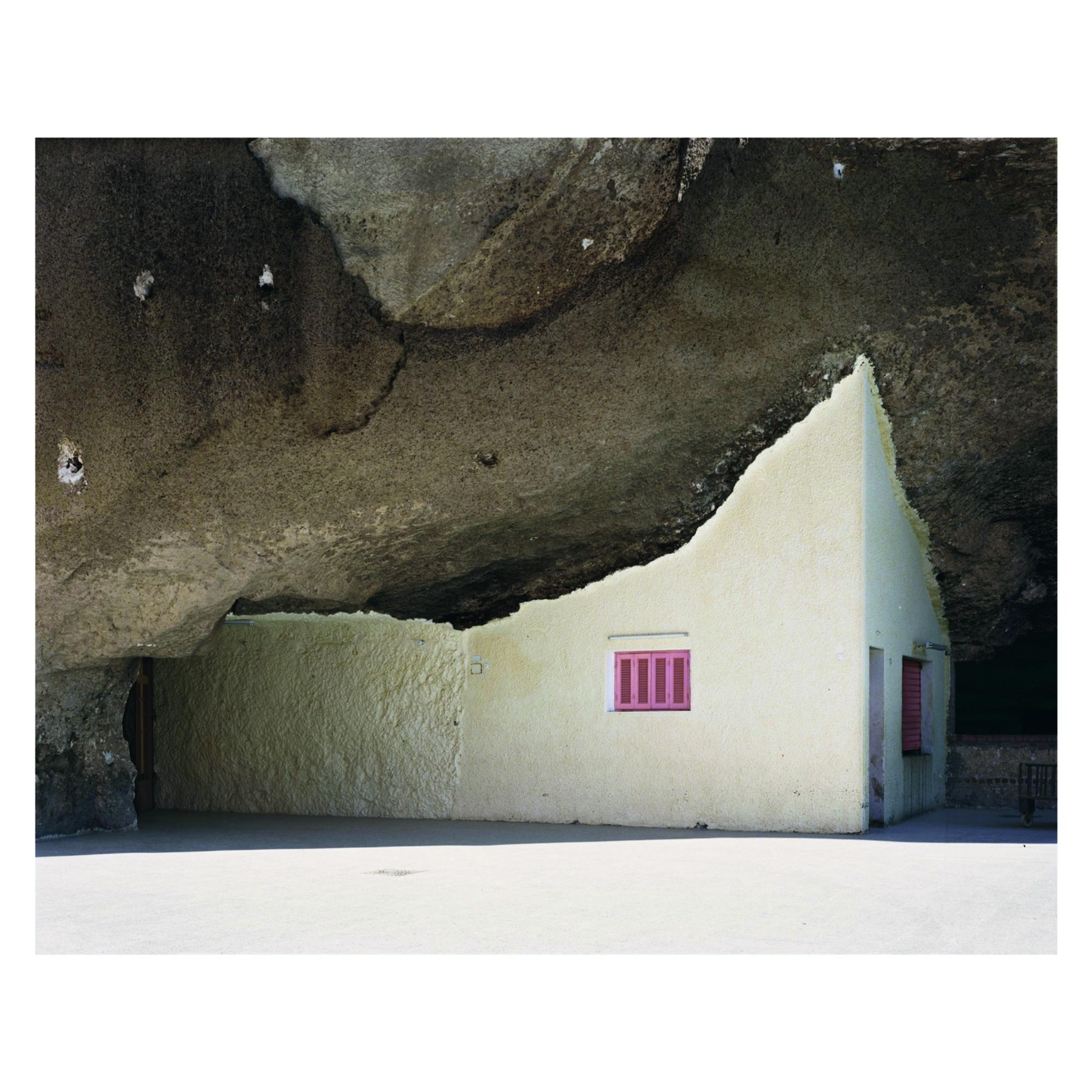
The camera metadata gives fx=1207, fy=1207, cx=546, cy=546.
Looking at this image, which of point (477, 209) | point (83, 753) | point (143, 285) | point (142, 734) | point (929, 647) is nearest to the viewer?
point (477, 209)

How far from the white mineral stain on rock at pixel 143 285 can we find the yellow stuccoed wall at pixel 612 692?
15.4 ft

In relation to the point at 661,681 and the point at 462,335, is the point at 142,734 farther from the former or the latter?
the point at 462,335

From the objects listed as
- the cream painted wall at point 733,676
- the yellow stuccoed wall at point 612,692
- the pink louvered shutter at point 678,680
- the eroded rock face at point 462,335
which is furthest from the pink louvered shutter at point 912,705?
the pink louvered shutter at point 678,680

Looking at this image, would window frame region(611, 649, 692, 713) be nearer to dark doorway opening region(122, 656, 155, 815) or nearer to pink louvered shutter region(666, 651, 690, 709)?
pink louvered shutter region(666, 651, 690, 709)

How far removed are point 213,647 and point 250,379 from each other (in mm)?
5060

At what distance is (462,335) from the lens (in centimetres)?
1047

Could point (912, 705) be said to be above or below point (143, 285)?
below

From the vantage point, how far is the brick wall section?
534 inches

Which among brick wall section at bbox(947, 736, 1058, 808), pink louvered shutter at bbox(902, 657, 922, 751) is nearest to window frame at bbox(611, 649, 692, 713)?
pink louvered shutter at bbox(902, 657, 922, 751)

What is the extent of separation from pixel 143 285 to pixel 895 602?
25.2 feet

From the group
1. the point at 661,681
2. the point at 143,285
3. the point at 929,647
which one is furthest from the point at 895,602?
the point at 143,285

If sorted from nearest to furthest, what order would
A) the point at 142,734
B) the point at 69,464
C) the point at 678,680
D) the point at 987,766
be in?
the point at 69,464
the point at 678,680
the point at 987,766
the point at 142,734
